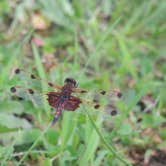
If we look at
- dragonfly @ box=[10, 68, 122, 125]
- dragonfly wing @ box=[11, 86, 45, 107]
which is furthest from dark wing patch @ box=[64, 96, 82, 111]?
dragonfly wing @ box=[11, 86, 45, 107]

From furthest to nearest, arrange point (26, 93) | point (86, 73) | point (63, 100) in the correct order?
point (86, 73) < point (26, 93) < point (63, 100)

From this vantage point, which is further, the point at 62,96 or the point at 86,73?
the point at 86,73

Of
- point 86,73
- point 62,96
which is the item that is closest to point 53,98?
point 62,96

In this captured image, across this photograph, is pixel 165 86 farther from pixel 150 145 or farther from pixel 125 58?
pixel 150 145

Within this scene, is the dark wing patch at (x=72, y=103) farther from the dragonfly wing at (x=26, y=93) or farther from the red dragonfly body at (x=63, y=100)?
the dragonfly wing at (x=26, y=93)

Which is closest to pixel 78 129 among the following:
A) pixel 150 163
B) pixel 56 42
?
pixel 150 163

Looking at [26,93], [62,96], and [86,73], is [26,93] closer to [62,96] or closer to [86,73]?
[62,96]

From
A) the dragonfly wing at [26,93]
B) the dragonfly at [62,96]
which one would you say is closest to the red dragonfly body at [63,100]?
the dragonfly at [62,96]
